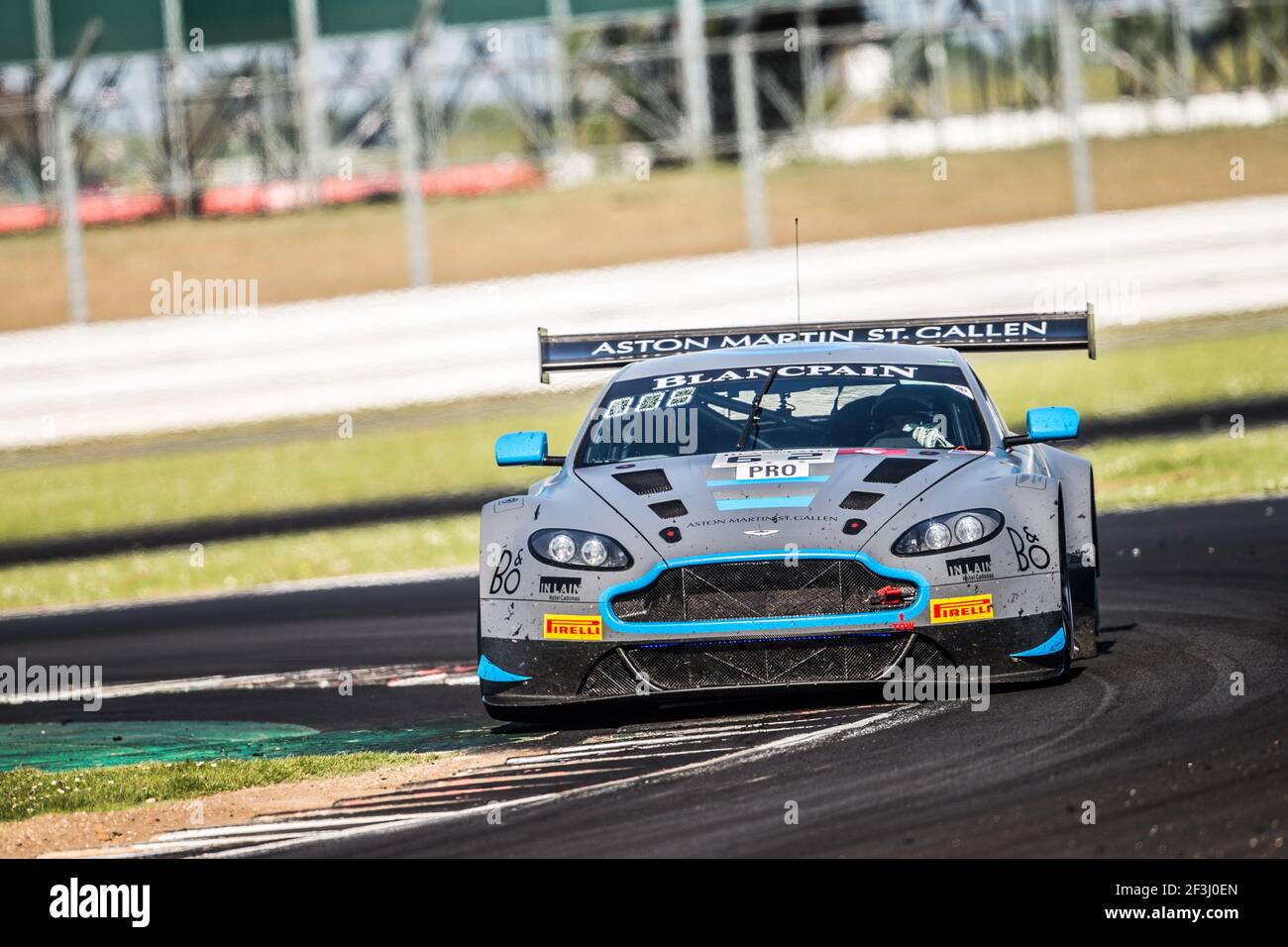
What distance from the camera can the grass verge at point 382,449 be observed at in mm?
17719

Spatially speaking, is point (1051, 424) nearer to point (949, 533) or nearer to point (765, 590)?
point (949, 533)

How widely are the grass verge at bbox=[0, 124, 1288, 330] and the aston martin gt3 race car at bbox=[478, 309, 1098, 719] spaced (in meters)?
25.8

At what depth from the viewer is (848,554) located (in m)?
6.48

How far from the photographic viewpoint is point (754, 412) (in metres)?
7.77

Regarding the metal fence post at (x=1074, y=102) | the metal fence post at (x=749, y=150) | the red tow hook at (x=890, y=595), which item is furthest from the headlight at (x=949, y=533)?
the metal fence post at (x=1074, y=102)

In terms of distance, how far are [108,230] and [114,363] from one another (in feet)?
61.2

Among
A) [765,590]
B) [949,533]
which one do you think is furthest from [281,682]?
[949,533]

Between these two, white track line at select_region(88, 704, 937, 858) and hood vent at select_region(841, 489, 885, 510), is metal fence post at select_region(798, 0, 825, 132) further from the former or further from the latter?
white track line at select_region(88, 704, 937, 858)

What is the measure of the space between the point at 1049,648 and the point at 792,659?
0.91 meters

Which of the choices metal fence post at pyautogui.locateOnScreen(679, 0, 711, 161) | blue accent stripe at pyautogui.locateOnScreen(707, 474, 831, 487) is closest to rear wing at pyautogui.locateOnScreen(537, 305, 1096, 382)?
blue accent stripe at pyautogui.locateOnScreen(707, 474, 831, 487)

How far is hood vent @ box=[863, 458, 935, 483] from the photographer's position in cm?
688

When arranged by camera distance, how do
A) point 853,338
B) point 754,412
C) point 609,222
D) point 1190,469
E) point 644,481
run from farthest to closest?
1. point 609,222
2. point 1190,469
3. point 853,338
4. point 754,412
5. point 644,481
